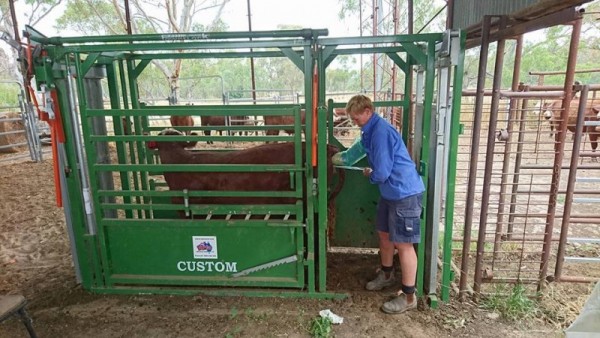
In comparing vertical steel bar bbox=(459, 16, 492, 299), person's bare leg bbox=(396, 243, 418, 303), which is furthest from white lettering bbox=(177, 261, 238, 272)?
vertical steel bar bbox=(459, 16, 492, 299)

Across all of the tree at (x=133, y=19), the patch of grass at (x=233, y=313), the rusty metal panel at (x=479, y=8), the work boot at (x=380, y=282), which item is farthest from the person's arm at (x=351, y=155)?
the tree at (x=133, y=19)

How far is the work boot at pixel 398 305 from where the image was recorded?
10.3 feet

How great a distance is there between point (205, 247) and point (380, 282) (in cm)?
165

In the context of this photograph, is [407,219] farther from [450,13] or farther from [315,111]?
[450,13]

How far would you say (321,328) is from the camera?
2936mm

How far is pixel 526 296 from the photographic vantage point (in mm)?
3262

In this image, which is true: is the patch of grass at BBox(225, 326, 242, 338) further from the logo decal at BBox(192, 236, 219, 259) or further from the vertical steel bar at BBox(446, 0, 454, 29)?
the vertical steel bar at BBox(446, 0, 454, 29)

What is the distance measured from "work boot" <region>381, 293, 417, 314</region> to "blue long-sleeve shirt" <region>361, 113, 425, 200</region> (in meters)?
0.91

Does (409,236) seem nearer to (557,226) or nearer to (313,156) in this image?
(313,156)

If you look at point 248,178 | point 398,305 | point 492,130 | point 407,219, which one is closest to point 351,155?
point 407,219

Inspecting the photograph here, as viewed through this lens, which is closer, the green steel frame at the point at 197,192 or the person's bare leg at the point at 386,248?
the green steel frame at the point at 197,192

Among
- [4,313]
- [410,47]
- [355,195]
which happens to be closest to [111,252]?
[4,313]

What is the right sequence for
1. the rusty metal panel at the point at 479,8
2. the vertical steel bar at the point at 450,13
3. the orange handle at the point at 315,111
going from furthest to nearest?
the vertical steel bar at the point at 450,13
the orange handle at the point at 315,111
the rusty metal panel at the point at 479,8

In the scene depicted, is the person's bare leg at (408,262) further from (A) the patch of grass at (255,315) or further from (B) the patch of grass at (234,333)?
(B) the patch of grass at (234,333)
